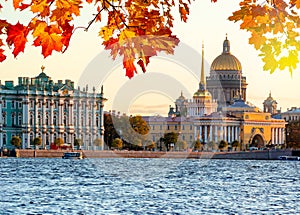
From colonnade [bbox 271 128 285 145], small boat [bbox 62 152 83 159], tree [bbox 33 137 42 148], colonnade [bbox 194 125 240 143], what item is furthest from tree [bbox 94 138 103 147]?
colonnade [bbox 271 128 285 145]

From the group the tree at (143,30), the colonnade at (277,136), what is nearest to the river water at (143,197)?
the tree at (143,30)

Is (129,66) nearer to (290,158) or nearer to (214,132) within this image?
Answer: (290,158)

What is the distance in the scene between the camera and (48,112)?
101375 mm

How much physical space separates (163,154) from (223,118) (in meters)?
25.9

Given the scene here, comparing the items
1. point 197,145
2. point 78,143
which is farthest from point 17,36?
point 197,145

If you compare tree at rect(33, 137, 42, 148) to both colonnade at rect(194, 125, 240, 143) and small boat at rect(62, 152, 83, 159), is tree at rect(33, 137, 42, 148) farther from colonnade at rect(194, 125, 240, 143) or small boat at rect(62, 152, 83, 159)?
colonnade at rect(194, 125, 240, 143)

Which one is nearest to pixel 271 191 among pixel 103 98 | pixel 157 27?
pixel 157 27

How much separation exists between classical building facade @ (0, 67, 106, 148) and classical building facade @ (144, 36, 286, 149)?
14479 millimetres

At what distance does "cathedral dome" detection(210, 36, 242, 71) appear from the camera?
14175cm

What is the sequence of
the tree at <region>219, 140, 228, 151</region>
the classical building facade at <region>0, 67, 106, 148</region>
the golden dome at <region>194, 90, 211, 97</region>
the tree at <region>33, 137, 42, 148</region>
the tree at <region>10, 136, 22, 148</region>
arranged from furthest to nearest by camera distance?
the golden dome at <region>194, 90, 211, 97</region>, the tree at <region>219, 140, 228, 151</region>, the classical building facade at <region>0, 67, 106, 148</region>, the tree at <region>33, 137, 42, 148</region>, the tree at <region>10, 136, 22, 148</region>

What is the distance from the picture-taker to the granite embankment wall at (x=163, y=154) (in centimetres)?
9175

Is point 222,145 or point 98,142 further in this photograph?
point 222,145

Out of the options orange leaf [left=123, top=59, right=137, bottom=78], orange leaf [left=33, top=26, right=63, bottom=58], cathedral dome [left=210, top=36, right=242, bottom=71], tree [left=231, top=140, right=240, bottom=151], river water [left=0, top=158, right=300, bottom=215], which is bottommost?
river water [left=0, top=158, right=300, bottom=215]

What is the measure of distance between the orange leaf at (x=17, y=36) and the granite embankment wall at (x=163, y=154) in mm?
85626
